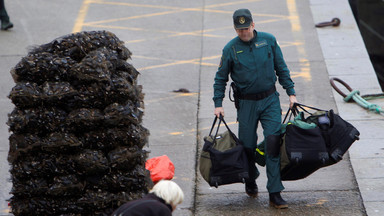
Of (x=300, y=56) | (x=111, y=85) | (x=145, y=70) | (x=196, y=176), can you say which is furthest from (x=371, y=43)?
(x=111, y=85)

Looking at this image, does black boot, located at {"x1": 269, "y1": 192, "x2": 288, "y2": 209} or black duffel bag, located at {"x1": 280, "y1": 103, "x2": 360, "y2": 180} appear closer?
black duffel bag, located at {"x1": 280, "y1": 103, "x2": 360, "y2": 180}

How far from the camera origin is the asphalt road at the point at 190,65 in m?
7.12

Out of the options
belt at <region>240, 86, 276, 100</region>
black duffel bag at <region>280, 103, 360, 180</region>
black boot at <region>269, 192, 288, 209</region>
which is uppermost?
belt at <region>240, 86, 276, 100</region>

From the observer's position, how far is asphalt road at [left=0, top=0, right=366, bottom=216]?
712 cm

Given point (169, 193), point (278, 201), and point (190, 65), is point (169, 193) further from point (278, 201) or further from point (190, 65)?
point (190, 65)

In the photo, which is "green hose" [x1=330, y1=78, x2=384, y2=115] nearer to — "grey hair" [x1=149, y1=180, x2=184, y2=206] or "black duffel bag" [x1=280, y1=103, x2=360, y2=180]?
"black duffel bag" [x1=280, y1=103, x2=360, y2=180]

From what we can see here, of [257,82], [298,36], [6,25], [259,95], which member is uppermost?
[257,82]

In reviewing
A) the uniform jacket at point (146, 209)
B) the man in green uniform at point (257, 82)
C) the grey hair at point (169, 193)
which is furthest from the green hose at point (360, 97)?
the uniform jacket at point (146, 209)

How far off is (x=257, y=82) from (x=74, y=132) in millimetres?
1934

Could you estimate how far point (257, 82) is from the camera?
21.8ft

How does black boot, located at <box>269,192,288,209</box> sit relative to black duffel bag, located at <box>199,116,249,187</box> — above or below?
below

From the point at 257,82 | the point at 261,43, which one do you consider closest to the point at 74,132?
the point at 257,82

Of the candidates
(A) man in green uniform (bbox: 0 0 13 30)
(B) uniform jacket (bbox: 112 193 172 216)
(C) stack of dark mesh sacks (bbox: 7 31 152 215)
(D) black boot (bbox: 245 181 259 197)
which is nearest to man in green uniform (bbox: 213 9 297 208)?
(D) black boot (bbox: 245 181 259 197)

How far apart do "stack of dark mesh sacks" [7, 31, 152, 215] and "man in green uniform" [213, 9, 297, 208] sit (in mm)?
1180
